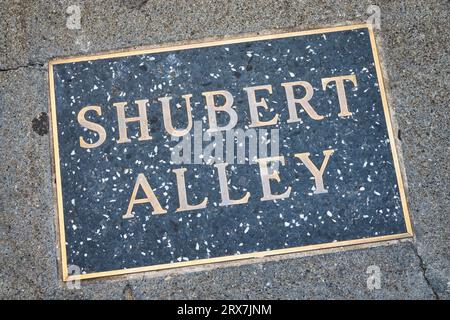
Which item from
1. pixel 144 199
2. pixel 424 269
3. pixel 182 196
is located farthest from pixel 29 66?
pixel 424 269

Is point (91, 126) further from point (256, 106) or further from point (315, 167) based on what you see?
point (315, 167)

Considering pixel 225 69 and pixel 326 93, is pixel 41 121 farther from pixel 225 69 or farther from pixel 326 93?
pixel 326 93

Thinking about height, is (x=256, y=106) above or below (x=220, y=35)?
→ below

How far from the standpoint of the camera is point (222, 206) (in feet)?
8.20

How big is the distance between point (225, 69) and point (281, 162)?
59 centimetres

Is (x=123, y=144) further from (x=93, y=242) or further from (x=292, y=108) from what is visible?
(x=292, y=108)

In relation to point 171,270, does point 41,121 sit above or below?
above

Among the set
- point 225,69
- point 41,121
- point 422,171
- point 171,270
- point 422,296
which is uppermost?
point 225,69

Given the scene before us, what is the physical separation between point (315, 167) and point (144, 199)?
3.03ft

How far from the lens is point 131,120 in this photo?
99.8 inches

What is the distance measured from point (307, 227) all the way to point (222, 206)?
46cm

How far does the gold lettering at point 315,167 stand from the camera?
8.23 ft

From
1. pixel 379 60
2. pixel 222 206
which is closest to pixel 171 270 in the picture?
pixel 222 206

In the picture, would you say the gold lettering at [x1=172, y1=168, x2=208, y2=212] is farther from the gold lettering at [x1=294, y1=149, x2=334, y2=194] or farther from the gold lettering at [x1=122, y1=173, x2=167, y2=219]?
the gold lettering at [x1=294, y1=149, x2=334, y2=194]
